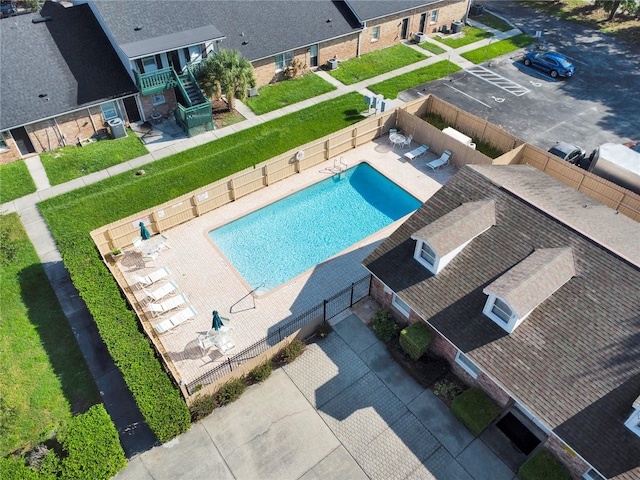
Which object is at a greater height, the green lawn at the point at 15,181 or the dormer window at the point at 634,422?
the dormer window at the point at 634,422

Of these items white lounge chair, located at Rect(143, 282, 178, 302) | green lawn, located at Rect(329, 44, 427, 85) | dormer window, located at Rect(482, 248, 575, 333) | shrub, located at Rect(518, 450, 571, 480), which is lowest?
shrub, located at Rect(518, 450, 571, 480)

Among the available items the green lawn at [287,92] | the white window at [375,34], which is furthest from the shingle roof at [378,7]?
the green lawn at [287,92]

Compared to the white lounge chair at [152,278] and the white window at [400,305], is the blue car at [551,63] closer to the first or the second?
the white window at [400,305]

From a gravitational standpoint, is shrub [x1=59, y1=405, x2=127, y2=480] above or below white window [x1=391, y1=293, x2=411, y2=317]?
below

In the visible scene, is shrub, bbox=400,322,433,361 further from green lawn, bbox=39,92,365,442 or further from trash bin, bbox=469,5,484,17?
trash bin, bbox=469,5,484,17

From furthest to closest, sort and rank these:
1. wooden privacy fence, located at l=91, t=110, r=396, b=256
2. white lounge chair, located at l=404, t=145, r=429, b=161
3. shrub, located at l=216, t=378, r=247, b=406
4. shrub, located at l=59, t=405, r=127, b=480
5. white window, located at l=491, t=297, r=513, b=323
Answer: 1. white lounge chair, located at l=404, t=145, r=429, b=161
2. wooden privacy fence, located at l=91, t=110, r=396, b=256
3. shrub, located at l=216, t=378, r=247, b=406
4. white window, located at l=491, t=297, r=513, b=323
5. shrub, located at l=59, t=405, r=127, b=480

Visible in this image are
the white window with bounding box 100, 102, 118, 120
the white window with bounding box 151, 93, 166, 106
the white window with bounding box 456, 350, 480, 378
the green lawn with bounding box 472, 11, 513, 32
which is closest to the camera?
the white window with bounding box 456, 350, 480, 378

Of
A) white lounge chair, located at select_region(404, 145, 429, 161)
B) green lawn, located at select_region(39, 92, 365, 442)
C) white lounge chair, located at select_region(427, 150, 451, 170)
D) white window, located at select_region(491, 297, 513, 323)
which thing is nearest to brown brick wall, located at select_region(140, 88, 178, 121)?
green lawn, located at select_region(39, 92, 365, 442)
